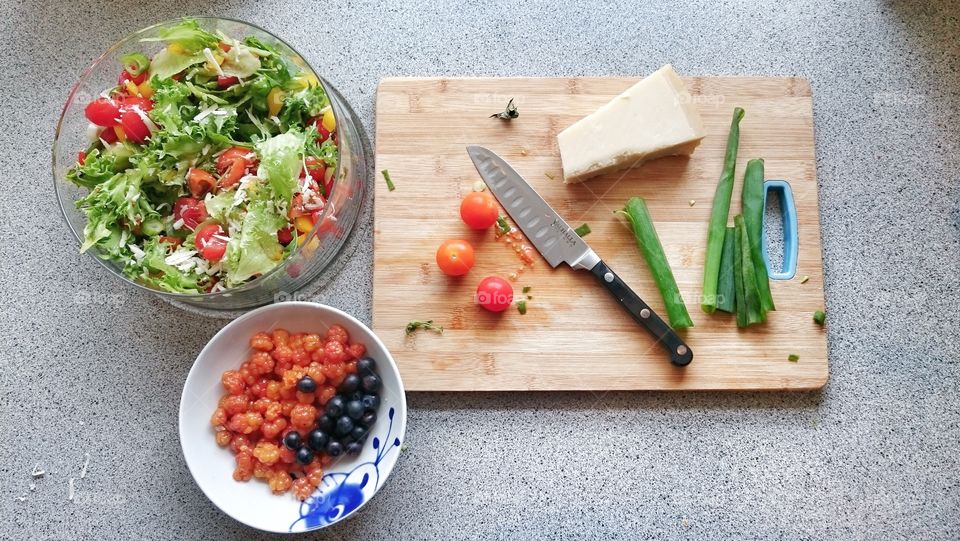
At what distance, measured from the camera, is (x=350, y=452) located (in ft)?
4.72

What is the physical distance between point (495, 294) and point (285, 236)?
47 centimetres

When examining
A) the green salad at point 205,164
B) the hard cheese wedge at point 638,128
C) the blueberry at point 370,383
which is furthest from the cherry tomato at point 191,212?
the hard cheese wedge at point 638,128

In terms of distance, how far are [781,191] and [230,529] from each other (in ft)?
5.05

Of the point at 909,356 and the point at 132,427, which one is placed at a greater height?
the point at 909,356

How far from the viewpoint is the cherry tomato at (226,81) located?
1.42 m

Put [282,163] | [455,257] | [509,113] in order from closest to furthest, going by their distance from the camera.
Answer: [282,163] < [455,257] < [509,113]

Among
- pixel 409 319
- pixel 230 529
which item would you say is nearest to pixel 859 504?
pixel 409 319

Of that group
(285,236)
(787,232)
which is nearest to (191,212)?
(285,236)

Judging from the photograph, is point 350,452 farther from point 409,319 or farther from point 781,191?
point 781,191

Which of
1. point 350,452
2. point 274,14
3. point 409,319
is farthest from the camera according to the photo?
point 274,14

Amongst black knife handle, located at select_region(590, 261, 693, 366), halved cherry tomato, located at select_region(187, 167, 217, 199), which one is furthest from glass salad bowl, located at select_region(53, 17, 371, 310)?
black knife handle, located at select_region(590, 261, 693, 366)

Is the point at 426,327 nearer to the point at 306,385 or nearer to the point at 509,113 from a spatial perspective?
the point at 306,385

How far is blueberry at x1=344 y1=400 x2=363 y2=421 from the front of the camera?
1396 millimetres

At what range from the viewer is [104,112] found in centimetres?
141
